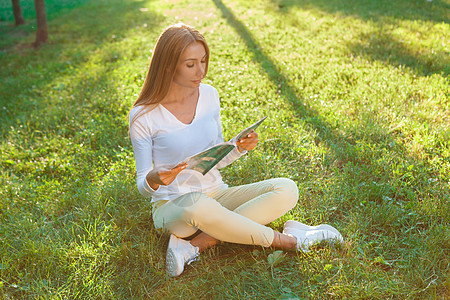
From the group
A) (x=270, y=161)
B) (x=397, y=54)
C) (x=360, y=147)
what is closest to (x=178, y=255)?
(x=270, y=161)

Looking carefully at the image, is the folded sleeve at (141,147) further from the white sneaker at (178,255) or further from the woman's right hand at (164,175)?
the white sneaker at (178,255)

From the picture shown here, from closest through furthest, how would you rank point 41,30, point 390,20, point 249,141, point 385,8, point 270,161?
point 249,141, point 270,161, point 390,20, point 385,8, point 41,30

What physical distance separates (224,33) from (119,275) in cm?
624

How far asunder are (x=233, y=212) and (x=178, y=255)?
46 cm

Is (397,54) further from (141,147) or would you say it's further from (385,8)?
(141,147)

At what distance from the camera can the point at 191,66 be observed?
2.71 metres

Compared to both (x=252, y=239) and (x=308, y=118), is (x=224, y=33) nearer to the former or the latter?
(x=308, y=118)

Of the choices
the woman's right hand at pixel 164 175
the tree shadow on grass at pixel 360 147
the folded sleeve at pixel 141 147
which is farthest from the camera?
the tree shadow on grass at pixel 360 147

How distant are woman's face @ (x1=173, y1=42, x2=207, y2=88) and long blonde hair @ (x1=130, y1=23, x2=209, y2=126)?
35mm

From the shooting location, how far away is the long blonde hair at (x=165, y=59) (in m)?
2.60

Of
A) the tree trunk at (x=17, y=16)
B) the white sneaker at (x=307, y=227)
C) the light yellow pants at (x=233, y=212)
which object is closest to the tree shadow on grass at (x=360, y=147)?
the white sneaker at (x=307, y=227)

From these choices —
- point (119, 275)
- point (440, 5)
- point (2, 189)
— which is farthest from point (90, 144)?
point (440, 5)

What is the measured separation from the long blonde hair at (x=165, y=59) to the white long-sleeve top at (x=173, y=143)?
87mm

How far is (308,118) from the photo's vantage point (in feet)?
14.9
